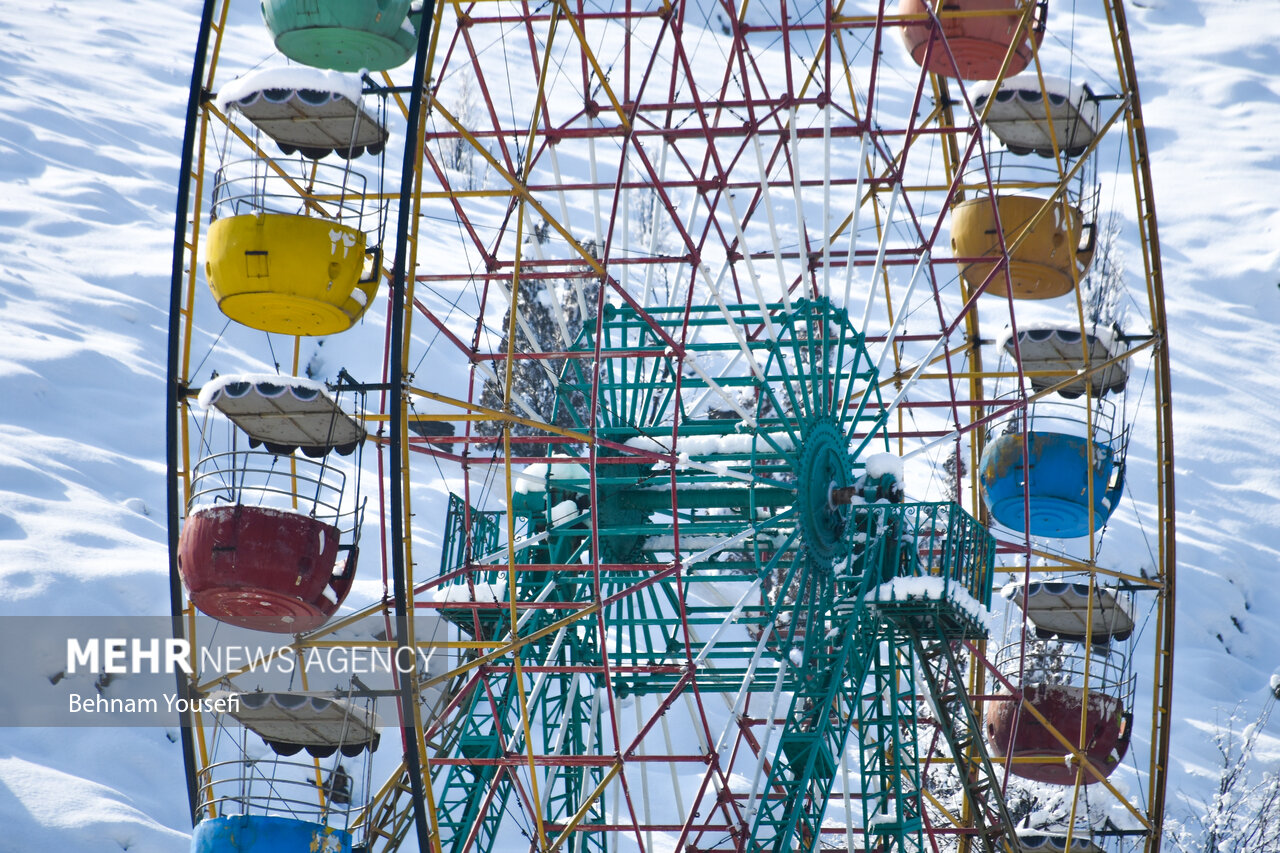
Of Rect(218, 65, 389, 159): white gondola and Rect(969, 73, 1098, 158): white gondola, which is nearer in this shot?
Rect(218, 65, 389, 159): white gondola

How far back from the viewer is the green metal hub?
2222cm

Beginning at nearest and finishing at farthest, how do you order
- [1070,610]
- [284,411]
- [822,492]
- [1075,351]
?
[284,411], [822,492], [1075,351], [1070,610]

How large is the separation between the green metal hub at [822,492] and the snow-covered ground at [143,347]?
17.1 meters

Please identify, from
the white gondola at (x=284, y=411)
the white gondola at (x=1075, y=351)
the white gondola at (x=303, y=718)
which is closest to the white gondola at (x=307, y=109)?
the white gondola at (x=284, y=411)

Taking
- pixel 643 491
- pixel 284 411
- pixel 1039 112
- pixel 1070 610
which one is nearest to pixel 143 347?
pixel 1070 610

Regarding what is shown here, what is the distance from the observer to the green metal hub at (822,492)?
22219mm

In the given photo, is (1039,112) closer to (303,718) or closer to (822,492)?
(822,492)

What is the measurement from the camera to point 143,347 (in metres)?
53.7

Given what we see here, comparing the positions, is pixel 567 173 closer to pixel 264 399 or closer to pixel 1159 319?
pixel 1159 319

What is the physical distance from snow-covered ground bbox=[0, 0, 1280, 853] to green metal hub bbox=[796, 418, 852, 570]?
17087 mm

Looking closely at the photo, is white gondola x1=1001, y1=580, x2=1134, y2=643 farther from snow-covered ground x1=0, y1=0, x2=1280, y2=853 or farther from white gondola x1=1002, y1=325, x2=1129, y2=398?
snow-covered ground x1=0, y1=0, x2=1280, y2=853

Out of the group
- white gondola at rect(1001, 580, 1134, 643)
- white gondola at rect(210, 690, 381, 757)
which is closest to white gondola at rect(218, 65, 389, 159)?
white gondola at rect(210, 690, 381, 757)

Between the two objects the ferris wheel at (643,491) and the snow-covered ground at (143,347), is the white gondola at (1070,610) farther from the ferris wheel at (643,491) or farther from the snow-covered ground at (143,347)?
the snow-covered ground at (143,347)

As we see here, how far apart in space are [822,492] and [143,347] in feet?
116
